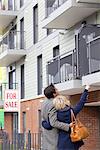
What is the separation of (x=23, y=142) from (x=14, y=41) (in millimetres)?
15351

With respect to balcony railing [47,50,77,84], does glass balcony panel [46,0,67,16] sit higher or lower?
higher

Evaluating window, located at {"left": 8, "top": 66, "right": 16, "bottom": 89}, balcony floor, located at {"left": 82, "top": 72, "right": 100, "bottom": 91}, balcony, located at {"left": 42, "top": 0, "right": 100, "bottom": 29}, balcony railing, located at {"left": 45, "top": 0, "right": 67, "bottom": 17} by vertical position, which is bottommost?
balcony floor, located at {"left": 82, "top": 72, "right": 100, "bottom": 91}

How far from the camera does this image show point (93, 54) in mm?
13531

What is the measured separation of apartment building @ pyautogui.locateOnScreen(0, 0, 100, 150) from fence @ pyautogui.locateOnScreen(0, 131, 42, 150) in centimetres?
59

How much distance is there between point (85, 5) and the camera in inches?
607

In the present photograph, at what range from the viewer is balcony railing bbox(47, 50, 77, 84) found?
15221 mm

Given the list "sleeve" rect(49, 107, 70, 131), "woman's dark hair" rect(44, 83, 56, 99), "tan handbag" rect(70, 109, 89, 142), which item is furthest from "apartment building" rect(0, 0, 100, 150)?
"tan handbag" rect(70, 109, 89, 142)

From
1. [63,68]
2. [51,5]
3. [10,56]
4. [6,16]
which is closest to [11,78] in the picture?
[10,56]

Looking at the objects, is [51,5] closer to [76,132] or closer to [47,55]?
[47,55]

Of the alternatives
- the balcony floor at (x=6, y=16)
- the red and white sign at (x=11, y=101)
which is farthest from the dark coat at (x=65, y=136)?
the balcony floor at (x=6, y=16)

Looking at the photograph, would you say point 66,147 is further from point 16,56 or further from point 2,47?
point 2,47

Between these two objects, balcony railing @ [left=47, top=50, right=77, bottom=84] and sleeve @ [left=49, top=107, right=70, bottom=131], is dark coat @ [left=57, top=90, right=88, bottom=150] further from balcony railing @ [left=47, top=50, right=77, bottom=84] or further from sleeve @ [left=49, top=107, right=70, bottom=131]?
balcony railing @ [left=47, top=50, right=77, bottom=84]

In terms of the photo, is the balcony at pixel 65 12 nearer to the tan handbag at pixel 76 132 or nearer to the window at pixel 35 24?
the window at pixel 35 24

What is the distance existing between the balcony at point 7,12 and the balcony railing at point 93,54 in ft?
51.9
